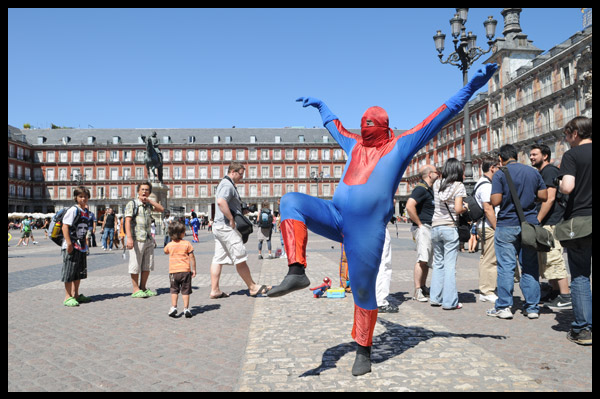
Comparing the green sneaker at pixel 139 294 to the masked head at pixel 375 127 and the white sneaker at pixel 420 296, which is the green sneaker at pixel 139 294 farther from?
the masked head at pixel 375 127

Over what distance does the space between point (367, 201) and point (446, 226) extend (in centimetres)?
287

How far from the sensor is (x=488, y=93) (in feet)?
143

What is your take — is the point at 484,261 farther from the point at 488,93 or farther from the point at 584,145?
the point at 488,93

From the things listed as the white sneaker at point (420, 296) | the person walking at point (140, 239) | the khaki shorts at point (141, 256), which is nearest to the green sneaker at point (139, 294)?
the person walking at point (140, 239)

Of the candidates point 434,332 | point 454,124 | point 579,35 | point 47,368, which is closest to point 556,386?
point 434,332

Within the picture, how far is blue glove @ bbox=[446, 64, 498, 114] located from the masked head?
436mm

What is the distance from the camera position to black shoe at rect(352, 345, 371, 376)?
2.94m

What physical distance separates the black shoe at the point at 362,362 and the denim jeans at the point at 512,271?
2337mm

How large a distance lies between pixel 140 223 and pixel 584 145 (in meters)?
5.36

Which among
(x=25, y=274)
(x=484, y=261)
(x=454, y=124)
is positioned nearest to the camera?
(x=484, y=261)

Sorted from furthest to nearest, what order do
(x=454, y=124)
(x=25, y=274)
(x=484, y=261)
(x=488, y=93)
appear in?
(x=454, y=124)
(x=488, y=93)
(x=25, y=274)
(x=484, y=261)

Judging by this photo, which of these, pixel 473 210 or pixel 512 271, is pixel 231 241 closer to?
pixel 473 210

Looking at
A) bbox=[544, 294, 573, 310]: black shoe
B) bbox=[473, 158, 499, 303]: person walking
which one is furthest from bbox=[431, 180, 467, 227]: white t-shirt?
bbox=[544, 294, 573, 310]: black shoe

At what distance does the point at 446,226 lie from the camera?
538cm
